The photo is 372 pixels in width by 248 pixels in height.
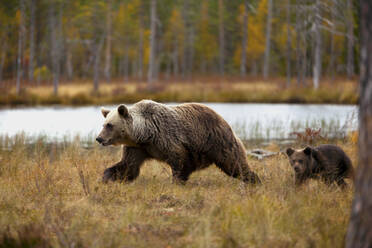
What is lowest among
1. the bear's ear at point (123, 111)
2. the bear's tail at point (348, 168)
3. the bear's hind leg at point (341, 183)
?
the bear's hind leg at point (341, 183)

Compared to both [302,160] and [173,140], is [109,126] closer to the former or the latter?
[173,140]

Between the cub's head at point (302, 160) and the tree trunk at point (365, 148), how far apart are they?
306cm

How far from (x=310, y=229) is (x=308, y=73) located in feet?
134

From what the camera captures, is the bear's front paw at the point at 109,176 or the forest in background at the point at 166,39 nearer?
the bear's front paw at the point at 109,176

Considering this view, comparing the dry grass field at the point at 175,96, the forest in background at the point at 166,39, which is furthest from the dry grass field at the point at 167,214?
the forest in background at the point at 166,39

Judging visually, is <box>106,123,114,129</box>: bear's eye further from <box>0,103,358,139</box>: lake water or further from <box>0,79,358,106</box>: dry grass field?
<box>0,79,358,106</box>: dry grass field

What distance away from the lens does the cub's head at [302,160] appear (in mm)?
6387

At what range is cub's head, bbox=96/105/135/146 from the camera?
22.3ft

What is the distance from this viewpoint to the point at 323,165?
6.56 m

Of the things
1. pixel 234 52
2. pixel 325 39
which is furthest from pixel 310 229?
pixel 234 52

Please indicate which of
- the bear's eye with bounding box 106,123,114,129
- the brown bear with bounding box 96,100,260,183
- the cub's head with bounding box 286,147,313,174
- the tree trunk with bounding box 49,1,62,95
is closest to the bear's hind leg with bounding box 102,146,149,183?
the brown bear with bounding box 96,100,260,183

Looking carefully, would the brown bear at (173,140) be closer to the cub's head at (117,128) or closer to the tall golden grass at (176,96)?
the cub's head at (117,128)

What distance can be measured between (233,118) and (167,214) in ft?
48.8

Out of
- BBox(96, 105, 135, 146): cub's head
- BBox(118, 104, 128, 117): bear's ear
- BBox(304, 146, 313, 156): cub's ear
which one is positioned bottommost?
BBox(304, 146, 313, 156): cub's ear
